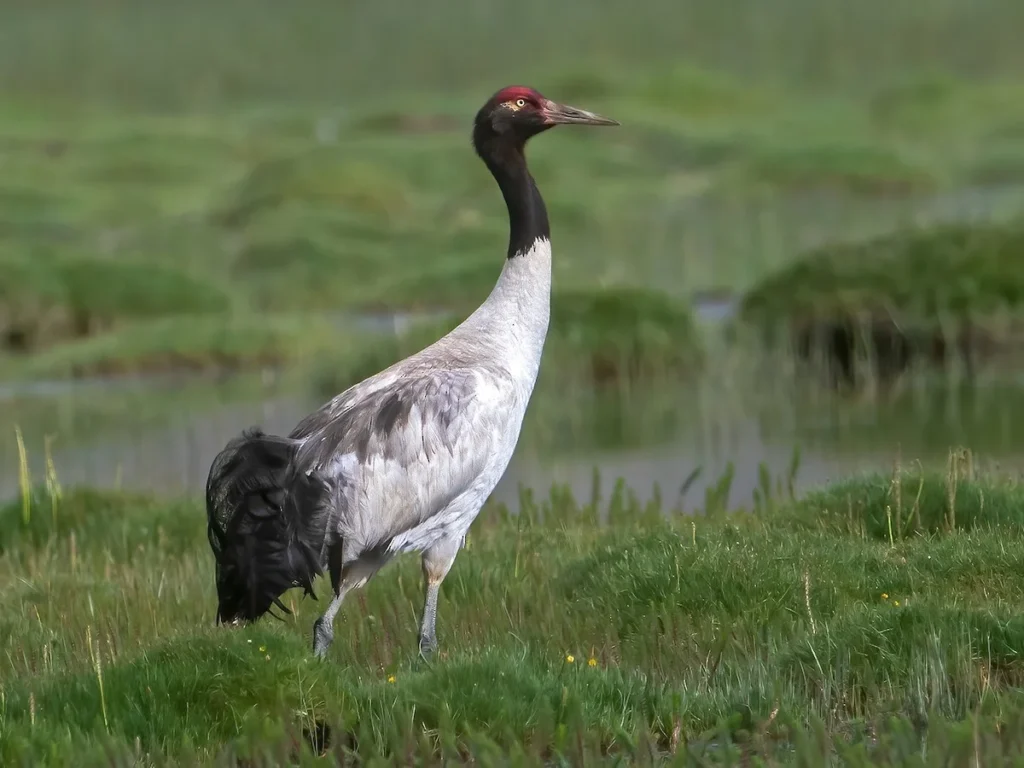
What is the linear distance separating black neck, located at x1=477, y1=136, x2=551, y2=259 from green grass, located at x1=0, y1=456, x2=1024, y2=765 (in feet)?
5.06

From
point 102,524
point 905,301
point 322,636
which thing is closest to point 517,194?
point 322,636

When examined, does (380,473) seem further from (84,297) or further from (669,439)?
(84,297)

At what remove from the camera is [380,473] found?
6.52m

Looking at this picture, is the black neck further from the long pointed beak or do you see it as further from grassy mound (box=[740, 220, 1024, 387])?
grassy mound (box=[740, 220, 1024, 387])

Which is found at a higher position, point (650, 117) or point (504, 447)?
point (650, 117)

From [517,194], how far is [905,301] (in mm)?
10243

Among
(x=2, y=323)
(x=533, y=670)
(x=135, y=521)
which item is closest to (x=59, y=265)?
(x=2, y=323)

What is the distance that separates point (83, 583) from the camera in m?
8.70

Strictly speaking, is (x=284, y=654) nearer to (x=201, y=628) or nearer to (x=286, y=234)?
(x=201, y=628)

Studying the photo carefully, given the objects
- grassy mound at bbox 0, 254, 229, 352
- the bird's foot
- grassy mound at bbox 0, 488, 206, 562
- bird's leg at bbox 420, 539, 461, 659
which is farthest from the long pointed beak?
grassy mound at bbox 0, 254, 229, 352

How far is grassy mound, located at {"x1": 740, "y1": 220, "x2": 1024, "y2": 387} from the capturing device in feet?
55.4

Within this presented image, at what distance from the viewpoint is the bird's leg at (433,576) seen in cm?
666

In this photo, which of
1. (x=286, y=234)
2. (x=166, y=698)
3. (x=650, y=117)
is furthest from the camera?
(x=650, y=117)

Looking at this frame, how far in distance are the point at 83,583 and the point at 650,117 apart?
4709 cm
